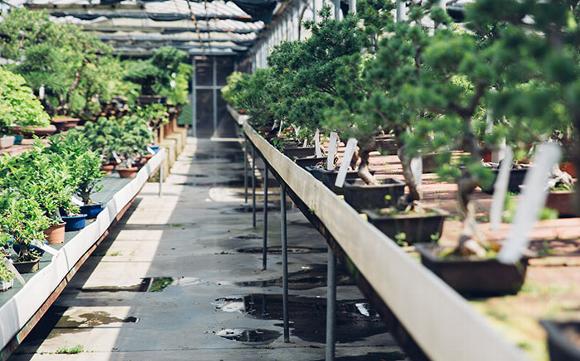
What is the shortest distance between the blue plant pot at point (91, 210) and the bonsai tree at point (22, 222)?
3.04 metres

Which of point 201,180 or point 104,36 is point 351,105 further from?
point 104,36

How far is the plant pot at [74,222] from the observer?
10172 mm

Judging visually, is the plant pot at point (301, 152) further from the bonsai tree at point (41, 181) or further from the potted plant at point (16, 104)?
the potted plant at point (16, 104)

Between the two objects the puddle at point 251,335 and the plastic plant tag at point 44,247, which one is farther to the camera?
the puddle at point 251,335

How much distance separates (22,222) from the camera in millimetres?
7988

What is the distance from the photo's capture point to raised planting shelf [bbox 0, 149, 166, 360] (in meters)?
6.34

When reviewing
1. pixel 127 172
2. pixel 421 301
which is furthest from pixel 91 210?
pixel 421 301

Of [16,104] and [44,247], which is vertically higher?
[16,104]

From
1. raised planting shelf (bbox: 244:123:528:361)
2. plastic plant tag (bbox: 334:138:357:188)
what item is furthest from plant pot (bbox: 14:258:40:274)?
raised planting shelf (bbox: 244:123:528:361)

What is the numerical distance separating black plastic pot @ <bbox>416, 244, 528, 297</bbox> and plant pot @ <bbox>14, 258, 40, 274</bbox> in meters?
4.99

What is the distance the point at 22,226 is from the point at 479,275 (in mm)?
5267

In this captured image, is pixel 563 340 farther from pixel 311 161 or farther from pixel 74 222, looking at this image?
pixel 74 222

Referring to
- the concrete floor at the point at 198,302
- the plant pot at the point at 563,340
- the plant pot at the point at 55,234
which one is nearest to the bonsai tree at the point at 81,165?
the plant pot at the point at 55,234

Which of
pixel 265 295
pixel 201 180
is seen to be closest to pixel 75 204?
pixel 265 295
